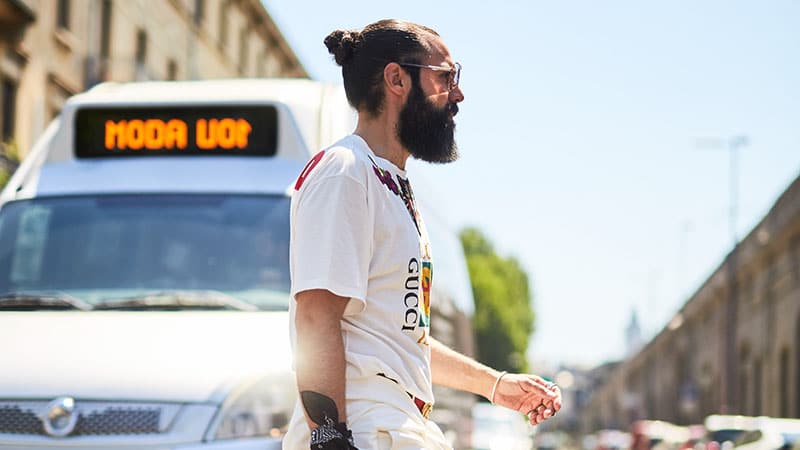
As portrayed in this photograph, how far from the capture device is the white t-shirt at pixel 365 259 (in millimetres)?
2906

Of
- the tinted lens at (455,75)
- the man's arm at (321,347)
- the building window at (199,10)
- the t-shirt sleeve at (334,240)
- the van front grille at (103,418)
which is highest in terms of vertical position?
the building window at (199,10)

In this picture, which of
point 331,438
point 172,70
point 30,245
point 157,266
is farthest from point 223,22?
point 331,438

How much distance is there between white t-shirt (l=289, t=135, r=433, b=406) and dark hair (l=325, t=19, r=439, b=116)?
0.11 m

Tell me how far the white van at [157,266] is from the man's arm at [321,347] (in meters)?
2.55

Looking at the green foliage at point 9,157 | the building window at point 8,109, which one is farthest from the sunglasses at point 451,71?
the building window at point 8,109

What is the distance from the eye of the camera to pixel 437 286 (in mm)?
9883

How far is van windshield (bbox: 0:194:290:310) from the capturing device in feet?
20.9

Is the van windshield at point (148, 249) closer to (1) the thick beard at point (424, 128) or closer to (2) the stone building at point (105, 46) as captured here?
(1) the thick beard at point (424, 128)

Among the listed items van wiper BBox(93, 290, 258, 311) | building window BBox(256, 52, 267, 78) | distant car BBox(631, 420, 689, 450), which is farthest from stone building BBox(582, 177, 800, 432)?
van wiper BBox(93, 290, 258, 311)

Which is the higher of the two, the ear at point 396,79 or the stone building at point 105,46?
the stone building at point 105,46

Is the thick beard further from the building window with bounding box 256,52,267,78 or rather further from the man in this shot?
the building window with bounding box 256,52,267,78

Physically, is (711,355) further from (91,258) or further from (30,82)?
(91,258)

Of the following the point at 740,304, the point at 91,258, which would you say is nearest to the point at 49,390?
the point at 91,258

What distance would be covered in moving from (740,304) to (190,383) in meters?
41.3
